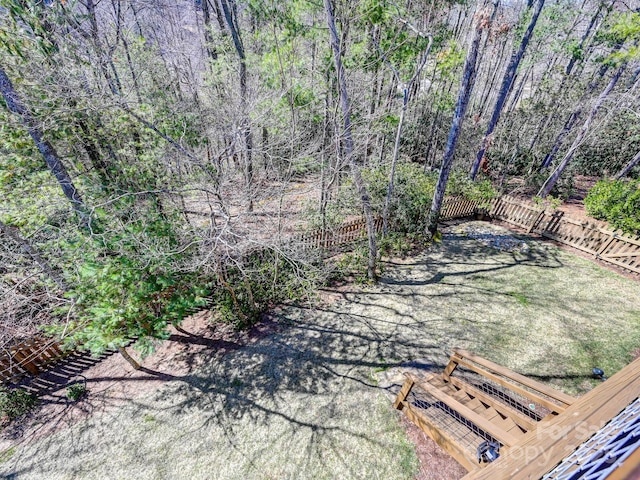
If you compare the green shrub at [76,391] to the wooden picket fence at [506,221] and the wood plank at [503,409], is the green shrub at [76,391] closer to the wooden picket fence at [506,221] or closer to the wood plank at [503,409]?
the wooden picket fence at [506,221]

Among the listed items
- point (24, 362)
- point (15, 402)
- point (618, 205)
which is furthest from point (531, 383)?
point (618, 205)

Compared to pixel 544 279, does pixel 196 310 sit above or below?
below

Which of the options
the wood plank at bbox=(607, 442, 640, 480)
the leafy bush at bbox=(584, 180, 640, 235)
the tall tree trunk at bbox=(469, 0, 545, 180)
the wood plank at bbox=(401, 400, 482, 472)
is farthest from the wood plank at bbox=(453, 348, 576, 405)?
the tall tree trunk at bbox=(469, 0, 545, 180)

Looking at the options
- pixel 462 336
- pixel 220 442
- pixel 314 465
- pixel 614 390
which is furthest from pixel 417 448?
pixel 614 390

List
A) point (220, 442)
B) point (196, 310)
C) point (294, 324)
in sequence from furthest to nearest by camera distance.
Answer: point (196, 310) → point (294, 324) → point (220, 442)

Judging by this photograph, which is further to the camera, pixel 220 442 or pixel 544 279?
pixel 544 279

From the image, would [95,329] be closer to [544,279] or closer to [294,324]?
[294,324]

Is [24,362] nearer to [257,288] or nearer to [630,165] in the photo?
[257,288]
